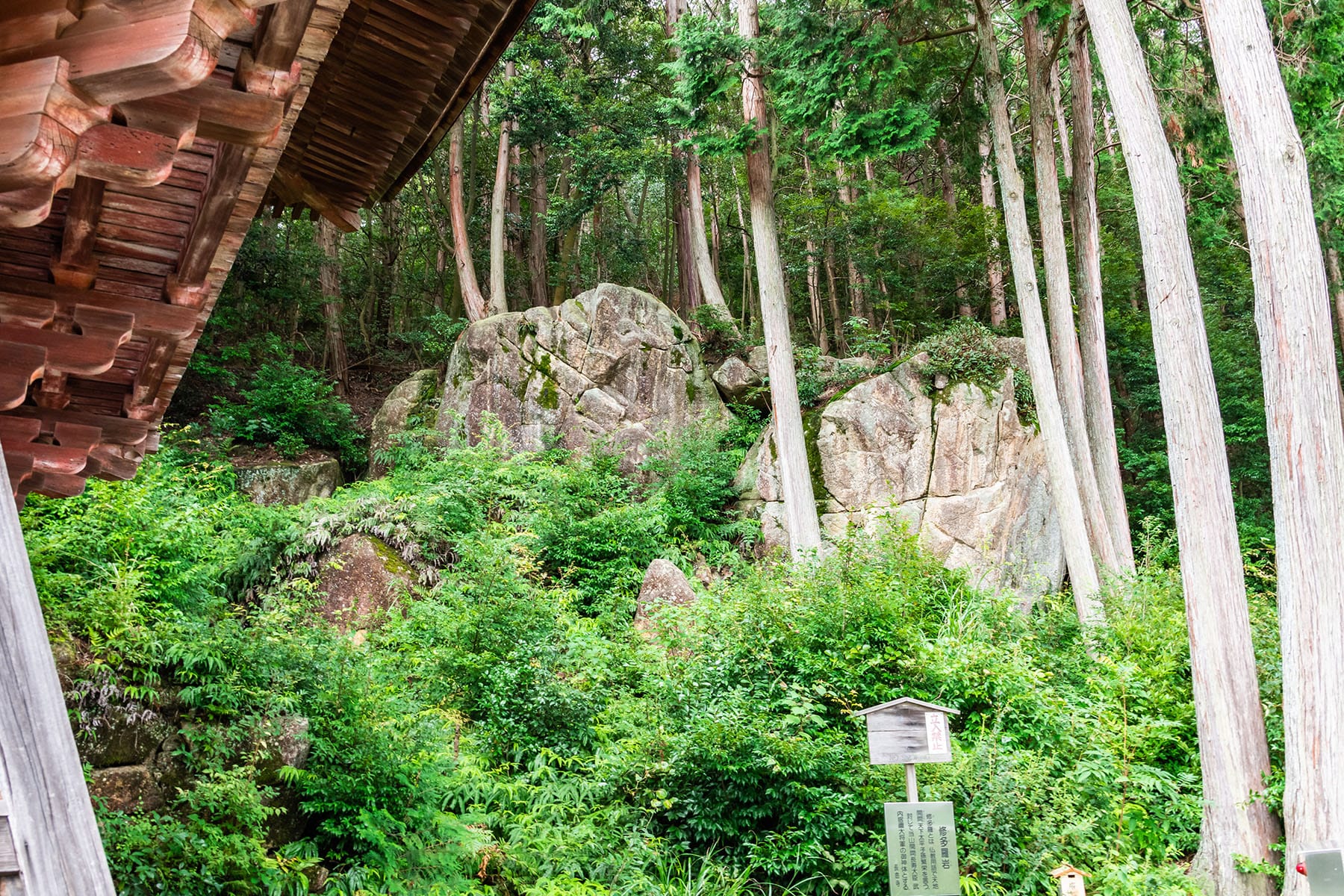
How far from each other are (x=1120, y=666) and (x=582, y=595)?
6001 millimetres

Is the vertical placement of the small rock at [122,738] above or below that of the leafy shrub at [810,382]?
below

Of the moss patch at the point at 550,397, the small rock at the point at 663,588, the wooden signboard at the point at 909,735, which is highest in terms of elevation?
the moss patch at the point at 550,397

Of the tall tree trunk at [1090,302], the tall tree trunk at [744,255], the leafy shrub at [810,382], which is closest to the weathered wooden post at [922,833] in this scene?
the tall tree trunk at [1090,302]

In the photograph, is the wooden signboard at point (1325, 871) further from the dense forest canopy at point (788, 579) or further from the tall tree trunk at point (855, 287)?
the tall tree trunk at point (855, 287)

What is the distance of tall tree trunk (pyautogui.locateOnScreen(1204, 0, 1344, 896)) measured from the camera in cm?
552

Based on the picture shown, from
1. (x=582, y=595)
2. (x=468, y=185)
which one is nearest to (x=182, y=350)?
(x=582, y=595)

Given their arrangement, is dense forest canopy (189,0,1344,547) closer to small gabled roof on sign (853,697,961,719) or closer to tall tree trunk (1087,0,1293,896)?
tall tree trunk (1087,0,1293,896)

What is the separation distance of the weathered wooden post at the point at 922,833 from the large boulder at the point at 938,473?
7.01 m

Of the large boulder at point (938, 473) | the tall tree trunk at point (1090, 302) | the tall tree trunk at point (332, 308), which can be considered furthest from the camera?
the tall tree trunk at point (332, 308)

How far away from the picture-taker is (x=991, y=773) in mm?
6293

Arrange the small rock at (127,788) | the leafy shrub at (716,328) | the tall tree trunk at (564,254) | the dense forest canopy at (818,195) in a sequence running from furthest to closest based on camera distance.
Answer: the tall tree trunk at (564,254) → the leafy shrub at (716,328) → the dense forest canopy at (818,195) → the small rock at (127,788)

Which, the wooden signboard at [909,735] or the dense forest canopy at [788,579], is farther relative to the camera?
the dense forest canopy at [788,579]

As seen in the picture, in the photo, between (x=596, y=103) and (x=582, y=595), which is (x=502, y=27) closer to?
(x=582, y=595)

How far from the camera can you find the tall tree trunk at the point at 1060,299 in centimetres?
1145
